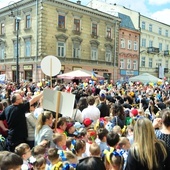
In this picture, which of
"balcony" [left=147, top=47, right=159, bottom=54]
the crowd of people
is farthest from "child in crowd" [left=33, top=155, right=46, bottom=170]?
"balcony" [left=147, top=47, right=159, bottom=54]

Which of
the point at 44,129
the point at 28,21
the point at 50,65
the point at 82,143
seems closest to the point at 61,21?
the point at 28,21

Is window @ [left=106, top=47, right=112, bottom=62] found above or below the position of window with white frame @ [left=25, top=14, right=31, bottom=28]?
below

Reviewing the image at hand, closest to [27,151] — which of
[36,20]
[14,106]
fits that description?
[14,106]

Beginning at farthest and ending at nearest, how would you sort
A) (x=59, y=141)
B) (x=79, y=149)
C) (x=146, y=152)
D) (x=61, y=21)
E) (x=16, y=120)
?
(x=61, y=21)
(x=16, y=120)
(x=59, y=141)
(x=79, y=149)
(x=146, y=152)

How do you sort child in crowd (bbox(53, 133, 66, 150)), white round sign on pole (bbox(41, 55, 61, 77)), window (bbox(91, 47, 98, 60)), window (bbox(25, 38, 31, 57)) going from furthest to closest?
window (bbox(91, 47, 98, 60)), window (bbox(25, 38, 31, 57)), white round sign on pole (bbox(41, 55, 61, 77)), child in crowd (bbox(53, 133, 66, 150))

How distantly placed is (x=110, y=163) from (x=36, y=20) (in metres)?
24.6

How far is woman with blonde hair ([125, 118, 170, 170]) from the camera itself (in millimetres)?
Result: 2691

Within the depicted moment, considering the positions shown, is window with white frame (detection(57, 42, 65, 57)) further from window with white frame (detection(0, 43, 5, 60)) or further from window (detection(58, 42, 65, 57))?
window with white frame (detection(0, 43, 5, 60))

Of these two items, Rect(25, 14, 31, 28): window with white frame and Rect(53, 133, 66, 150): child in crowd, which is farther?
Rect(25, 14, 31, 28): window with white frame

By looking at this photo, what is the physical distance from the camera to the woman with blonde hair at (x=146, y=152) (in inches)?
106

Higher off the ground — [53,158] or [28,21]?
[28,21]

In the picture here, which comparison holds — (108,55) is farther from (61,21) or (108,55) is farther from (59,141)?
(59,141)

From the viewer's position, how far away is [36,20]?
2628 cm

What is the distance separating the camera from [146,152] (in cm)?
269
